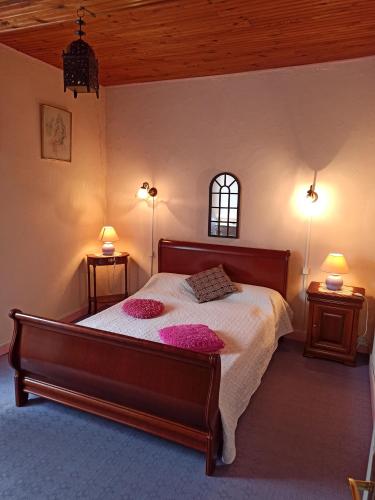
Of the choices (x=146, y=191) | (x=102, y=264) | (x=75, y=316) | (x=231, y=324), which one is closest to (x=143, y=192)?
(x=146, y=191)

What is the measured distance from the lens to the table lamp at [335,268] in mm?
3277

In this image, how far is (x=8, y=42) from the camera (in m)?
3.08

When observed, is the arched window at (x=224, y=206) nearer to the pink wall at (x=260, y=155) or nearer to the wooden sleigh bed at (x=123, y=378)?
the pink wall at (x=260, y=155)

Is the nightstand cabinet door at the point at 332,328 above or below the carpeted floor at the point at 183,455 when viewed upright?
above

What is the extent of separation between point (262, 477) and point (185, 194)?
295 centimetres

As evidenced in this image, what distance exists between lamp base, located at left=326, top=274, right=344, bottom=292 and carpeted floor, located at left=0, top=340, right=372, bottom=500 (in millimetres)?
967

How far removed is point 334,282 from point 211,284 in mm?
1176

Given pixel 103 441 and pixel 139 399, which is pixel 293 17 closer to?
pixel 139 399

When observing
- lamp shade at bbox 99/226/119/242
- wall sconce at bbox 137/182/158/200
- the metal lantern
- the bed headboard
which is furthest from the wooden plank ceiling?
the bed headboard

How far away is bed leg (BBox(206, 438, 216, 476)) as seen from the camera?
1985 mm

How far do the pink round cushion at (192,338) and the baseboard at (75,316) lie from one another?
1.89m

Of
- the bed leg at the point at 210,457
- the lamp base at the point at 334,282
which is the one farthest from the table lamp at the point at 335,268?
the bed leg at the point at 210,457

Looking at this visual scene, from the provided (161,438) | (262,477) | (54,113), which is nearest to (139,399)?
(161,438)

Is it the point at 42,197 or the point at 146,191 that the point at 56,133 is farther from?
the point at 146,191
